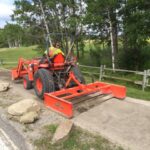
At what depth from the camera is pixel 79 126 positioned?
5219mm

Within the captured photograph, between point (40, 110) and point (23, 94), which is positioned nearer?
point (40, 110)

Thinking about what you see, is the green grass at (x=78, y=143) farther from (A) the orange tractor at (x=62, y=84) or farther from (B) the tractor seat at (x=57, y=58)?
(B) the tractor seat at (x=57, y=58)

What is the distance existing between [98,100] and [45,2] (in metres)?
10.7

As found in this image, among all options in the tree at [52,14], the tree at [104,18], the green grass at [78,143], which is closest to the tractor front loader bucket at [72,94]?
the green grass at [78,143]

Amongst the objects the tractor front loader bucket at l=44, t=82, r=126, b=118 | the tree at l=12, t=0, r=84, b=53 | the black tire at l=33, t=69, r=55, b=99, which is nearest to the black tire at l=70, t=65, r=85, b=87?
the tractor front loader bucket at l=44, t=82, r=126, b=118

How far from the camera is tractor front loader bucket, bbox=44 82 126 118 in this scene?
5.79 metres

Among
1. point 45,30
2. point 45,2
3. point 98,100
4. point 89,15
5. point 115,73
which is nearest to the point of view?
point 98,100

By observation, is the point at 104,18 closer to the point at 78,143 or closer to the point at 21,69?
the point at 21,69

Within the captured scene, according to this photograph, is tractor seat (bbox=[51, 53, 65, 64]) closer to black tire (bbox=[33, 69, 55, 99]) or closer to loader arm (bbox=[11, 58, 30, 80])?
black tire (bbox=[33, 69, 55, 99])

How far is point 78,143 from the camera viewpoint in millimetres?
4492

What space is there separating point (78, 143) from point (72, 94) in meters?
2.35

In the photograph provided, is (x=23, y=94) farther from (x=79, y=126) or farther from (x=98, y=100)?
(x=79, y=126)

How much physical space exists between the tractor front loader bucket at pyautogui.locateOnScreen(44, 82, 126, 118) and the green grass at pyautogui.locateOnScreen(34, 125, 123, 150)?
0.91 m

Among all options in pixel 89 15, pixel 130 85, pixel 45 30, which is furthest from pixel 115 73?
pixel 45 30
